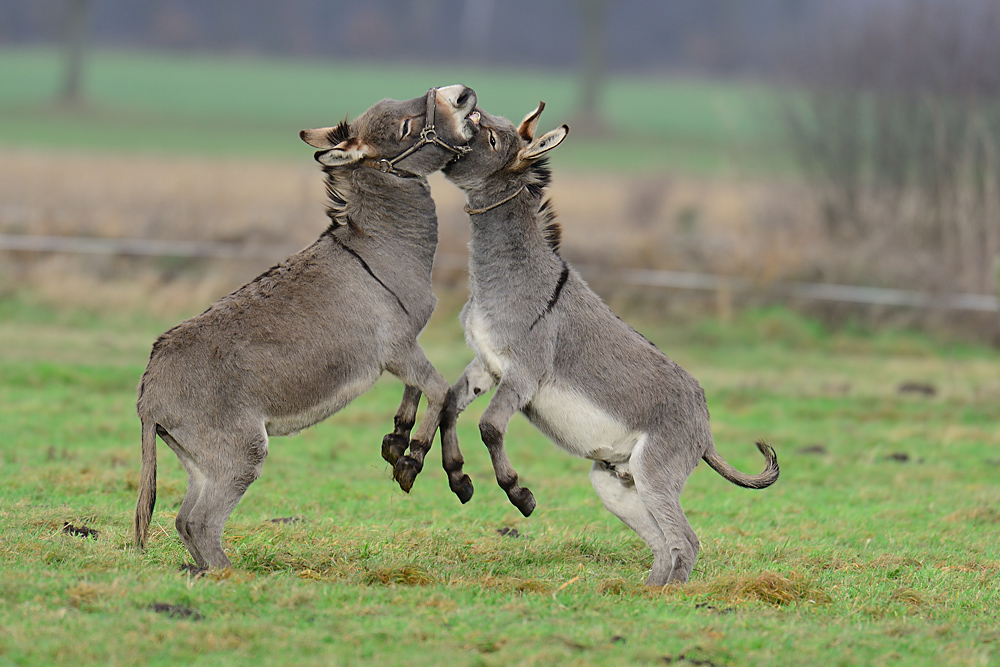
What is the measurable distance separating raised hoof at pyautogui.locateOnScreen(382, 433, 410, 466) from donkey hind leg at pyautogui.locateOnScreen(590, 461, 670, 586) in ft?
3.71

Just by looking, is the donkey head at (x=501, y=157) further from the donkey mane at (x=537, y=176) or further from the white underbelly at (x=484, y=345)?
the white underbelly at (x=484, y=345)

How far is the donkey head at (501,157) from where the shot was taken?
6.44 metres

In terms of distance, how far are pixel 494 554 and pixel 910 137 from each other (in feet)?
52.0

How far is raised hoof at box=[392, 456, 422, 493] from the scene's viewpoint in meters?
6.25

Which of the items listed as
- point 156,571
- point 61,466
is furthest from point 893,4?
point 156,571

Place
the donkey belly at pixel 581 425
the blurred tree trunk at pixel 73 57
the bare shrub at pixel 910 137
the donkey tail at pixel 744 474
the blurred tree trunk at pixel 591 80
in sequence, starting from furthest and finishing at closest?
the blurred tree trunk at pixel 591 80 → the blurred tree trunk at pixel 73 57 → the bare shrub at pixel 910 137 → the donkey tail at pixel 744 474 → the donkey belly at pixel 581 425

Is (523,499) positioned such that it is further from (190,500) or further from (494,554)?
(190,500)

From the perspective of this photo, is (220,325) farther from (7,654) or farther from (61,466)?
(61,466)

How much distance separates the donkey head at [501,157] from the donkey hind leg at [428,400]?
1035 mm

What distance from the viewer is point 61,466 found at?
8805 millimetres

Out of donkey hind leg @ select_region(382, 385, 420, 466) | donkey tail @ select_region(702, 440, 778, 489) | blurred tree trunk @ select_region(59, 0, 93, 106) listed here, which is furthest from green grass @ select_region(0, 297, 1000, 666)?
blurred tree trunk @ select_region(59, 0, 93, 106)

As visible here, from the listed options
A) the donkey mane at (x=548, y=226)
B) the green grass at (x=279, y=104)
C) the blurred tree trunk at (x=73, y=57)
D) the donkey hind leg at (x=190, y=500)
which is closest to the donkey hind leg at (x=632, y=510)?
the donkey mane at (x=548, y=226)

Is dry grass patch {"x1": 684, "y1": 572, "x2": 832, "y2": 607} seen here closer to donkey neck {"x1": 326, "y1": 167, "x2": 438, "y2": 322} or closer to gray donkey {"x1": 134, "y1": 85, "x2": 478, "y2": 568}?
gray donkey {"x1": 134, "y1": 85, "x2": 478, "y2": 568}

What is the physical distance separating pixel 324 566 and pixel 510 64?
71.2 m
